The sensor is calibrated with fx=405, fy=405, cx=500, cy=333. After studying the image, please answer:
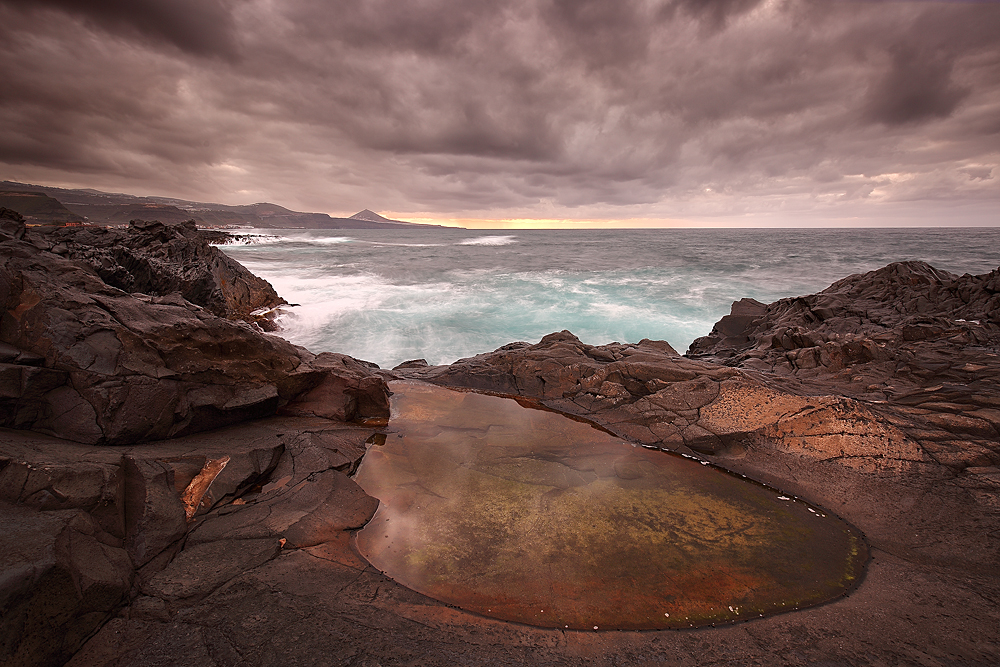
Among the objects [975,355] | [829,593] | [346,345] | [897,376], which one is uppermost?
[975,355]

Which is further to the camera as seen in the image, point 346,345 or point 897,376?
point 346,345

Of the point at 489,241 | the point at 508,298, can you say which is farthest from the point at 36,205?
the point at 508,298

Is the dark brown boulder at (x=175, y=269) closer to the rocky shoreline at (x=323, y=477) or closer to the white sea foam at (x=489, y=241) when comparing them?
the rocky shoreline at (x=323, y=477)

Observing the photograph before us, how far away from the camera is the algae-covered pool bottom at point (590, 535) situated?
9.37ft

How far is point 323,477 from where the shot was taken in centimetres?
396

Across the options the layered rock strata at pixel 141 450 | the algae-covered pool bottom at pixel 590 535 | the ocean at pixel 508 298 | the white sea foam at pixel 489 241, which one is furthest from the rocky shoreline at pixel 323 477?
the white sea foam at pixel 489 241

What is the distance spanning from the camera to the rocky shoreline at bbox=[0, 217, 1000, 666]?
235cm

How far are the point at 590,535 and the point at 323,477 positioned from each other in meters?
2.57

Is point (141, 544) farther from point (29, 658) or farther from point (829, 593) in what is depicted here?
point (829, 593)

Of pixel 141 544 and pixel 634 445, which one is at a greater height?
pixel 141 544

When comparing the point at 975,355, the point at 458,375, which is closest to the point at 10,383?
the point at 458,375

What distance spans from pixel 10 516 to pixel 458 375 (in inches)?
210

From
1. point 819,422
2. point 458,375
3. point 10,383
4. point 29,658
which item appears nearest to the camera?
point 29,658

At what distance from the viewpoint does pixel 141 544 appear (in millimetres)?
2777
